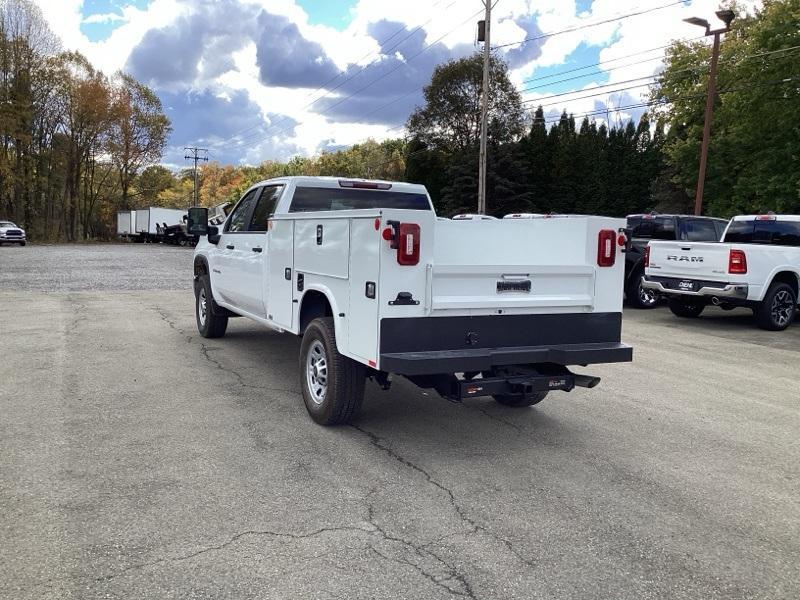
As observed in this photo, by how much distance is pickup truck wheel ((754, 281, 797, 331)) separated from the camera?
12.2m

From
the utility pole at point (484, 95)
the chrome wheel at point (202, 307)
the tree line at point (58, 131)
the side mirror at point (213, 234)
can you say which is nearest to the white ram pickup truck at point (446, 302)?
the side mirror at point (213, 234)

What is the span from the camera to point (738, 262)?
1185cm

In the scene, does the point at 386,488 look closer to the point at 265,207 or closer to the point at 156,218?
the point at 265,207

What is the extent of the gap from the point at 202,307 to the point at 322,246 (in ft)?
15.8

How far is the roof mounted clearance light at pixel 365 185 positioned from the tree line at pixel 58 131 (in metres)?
48.2

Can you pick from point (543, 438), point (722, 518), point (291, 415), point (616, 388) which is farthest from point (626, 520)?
point (616, 388)

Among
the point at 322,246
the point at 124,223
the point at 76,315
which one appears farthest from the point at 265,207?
the point at 124,223

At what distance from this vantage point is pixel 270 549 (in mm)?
3480

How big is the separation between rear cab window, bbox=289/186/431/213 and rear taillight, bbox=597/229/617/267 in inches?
103

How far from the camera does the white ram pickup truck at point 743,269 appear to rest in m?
11.9

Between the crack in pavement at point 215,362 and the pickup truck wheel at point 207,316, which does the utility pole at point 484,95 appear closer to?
the crack in pavement at point 215,362

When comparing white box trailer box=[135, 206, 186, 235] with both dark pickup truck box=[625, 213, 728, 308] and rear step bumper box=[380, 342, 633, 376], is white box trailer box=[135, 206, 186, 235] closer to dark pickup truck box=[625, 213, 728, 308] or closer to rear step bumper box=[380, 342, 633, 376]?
dark pickup truck box=[625, 213, 728, 308]

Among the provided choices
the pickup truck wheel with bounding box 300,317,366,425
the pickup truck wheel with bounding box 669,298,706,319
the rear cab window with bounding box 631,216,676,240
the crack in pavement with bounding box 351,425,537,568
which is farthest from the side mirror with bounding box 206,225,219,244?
the rear cab window with bounding box 631,216,676,240

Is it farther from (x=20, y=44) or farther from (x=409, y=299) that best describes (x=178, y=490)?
(x=20, y=44)
